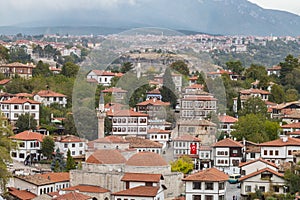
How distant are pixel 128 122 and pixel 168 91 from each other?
644cm

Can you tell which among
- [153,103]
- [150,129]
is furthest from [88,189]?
[153,103]

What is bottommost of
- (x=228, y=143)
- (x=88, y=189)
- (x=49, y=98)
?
(x=88, y=189)

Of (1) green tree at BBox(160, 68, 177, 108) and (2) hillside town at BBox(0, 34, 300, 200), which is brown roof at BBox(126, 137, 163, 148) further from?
(1) green tree at BBox(160, 68, 177, 108)

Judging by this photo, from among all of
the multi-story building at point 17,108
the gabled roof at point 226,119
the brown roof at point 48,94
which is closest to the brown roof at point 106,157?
the gabled roof at point 226,119

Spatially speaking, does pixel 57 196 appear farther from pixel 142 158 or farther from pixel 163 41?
pixel 163 41

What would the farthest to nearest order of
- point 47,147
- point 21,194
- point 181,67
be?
point 181,67 < point 47,147 < point 21,194

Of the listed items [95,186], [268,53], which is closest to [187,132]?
[95,186]

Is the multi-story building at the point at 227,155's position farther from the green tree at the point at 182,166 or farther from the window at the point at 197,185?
the window at the point at 197,185

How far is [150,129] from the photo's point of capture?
36.3m

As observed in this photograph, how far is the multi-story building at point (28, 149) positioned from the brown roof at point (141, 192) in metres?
9.68

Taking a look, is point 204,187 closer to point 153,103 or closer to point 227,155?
point 227,155

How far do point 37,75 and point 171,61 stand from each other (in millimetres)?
9742

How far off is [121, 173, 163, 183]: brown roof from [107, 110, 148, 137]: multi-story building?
9.93 metres

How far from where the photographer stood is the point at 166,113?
39.1 meters
